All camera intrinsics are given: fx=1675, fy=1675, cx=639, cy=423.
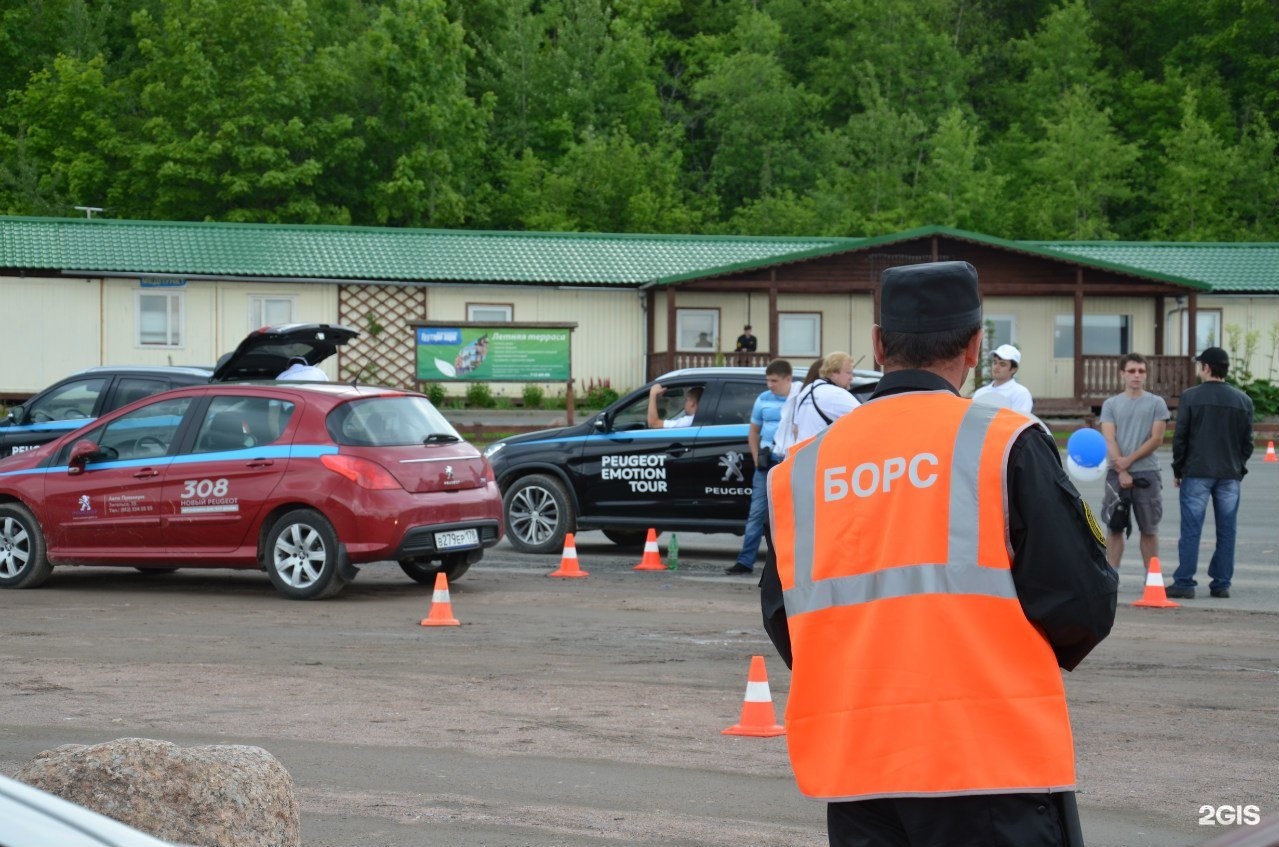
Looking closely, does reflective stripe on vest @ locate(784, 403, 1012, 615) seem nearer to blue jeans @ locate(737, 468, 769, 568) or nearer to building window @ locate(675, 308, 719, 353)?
blue jeans @ locate(737, 468, 769, 568)

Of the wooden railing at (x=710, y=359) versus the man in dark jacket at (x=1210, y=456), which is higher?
the wooden railing at (x=710, y=359)

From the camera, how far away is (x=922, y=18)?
79625 millimetres

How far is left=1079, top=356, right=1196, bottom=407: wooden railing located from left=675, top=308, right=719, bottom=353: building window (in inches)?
346

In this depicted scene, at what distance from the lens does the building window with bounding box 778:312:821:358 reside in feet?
134

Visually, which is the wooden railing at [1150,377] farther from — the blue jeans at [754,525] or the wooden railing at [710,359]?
the blue jeans at [754,525]

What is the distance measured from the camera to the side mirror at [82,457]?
13617mm

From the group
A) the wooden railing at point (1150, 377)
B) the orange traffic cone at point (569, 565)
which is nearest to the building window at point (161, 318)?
the wooden railing at point (1150, 377)

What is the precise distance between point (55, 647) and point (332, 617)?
206 cm

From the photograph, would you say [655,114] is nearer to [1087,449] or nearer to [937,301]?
[1087,449]

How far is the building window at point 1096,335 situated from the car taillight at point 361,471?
30719mm

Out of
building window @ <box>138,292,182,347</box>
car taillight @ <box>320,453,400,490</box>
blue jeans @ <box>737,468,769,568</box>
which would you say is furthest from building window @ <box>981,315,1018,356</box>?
car taillight @ <box>320,453,400,490</box>

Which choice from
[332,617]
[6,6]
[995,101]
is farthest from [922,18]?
[332,617]

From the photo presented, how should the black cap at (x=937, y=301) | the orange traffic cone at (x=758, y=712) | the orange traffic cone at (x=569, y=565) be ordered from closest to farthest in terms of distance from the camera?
the black cap at (x=937, y=301)
the orange traffic cone at (x=758, y=712)
the orange traffic cone at (x=569, y=565)

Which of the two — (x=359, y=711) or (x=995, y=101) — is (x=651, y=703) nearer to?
(x=359, y=711)
